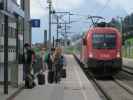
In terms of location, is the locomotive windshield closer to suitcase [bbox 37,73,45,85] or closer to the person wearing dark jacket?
suitcase [bbox 37,73,45,85]

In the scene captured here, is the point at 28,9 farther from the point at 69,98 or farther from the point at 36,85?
the point at 69,98

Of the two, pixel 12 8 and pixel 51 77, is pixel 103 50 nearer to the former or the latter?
pixel 51 77

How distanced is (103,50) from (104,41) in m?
0.67

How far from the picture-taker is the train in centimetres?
3531

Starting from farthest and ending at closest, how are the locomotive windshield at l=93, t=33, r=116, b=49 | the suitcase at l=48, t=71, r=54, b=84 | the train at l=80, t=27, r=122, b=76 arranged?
the locomotive windshield at l=93, t=33, r=116, b=49, the train at l=80, t=27, r=122, b=76, the suitcase at l=48, t=71, r=54, b=84

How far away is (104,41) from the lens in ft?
119

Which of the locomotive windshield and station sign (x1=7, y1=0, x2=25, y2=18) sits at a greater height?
station sign (x1=7, y1=0, x2=25, y2=18)

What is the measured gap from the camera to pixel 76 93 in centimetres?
2323

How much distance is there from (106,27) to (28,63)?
14418mm

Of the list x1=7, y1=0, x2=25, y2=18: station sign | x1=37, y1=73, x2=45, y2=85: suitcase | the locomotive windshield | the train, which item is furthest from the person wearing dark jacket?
the locomotive windshield

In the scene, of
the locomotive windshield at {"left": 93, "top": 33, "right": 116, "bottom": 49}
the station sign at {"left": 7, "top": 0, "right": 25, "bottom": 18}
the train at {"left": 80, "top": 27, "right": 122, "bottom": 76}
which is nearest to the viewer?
the station sign at {"left": 7, "top": 0, "right": 25, "bottom": 18}

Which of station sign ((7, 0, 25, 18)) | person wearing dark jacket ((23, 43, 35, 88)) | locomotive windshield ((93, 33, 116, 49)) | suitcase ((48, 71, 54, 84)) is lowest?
suitcase ((48, 71, 54, 84))

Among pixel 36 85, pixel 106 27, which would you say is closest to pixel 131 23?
pixel 106 27

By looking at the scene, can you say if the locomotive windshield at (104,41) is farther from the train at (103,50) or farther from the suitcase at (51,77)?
the suitcase at (51,77)
